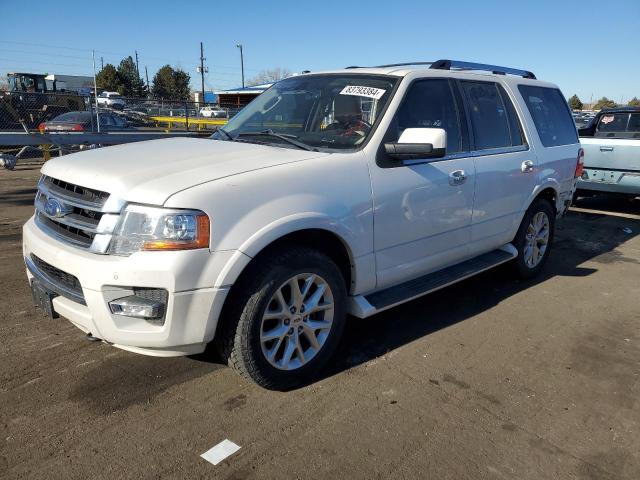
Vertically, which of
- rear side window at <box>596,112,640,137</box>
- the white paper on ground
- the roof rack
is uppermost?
the roof rack

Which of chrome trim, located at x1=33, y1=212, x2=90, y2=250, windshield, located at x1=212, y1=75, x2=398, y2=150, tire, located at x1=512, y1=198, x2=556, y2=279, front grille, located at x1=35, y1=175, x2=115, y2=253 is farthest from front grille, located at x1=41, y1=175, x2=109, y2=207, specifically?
tire, located at x1=512, y1=198, x2=556, y2=279

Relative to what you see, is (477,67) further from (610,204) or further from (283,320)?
(610,204)

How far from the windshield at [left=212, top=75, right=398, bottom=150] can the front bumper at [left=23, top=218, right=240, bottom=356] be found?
1.25 metres

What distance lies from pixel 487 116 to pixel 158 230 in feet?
10.1

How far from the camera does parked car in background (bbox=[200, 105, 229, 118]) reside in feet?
68.5

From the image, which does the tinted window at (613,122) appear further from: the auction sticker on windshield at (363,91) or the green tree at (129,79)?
the green tree at (129,79)

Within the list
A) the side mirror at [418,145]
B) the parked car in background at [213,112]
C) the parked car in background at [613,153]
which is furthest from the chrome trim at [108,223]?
the parked car in background at [213,112]

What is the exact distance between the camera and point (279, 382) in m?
3.06

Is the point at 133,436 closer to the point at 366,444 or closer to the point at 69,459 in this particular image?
the point at 69,459

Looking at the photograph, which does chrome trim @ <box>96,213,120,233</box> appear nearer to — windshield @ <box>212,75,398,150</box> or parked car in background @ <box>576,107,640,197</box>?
windshield @ <box>212,75,398,150</box>

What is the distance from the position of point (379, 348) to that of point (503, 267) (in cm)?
229

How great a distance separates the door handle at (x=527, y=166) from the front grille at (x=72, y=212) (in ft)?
11.7

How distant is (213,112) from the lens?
865 inches

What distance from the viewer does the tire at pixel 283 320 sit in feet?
9.27
